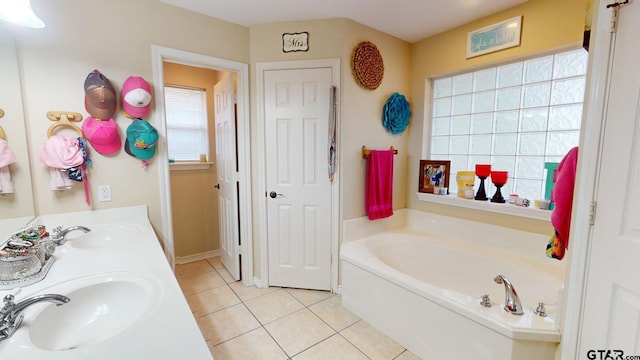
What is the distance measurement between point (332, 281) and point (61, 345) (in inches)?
76.4

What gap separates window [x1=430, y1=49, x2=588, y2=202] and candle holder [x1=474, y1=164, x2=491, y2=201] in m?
0.12

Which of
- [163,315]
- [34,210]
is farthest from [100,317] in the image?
[34,210]

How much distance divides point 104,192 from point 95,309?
1.08 metres

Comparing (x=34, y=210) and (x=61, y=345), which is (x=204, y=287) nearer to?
(x=34, y=210)

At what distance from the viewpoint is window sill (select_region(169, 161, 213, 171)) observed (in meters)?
2.97

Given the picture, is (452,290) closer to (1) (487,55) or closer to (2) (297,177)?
(2) (297,177)

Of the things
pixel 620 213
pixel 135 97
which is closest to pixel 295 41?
pixel 135 97

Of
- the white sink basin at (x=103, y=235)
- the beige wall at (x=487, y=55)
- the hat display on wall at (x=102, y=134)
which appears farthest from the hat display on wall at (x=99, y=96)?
the beige wall at (x=487, y=55)

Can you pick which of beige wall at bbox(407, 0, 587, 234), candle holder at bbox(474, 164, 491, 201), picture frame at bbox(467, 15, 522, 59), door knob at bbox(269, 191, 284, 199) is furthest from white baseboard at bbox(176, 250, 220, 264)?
picture frame at bbox(467, 15, 522, 59)

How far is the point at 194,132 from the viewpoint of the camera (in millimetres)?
3162

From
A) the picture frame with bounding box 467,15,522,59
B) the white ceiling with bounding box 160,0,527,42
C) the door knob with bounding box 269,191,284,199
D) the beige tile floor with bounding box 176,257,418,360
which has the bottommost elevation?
the beige tile floor with bounding box 176,257,418,360

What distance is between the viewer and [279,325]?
2.05 m

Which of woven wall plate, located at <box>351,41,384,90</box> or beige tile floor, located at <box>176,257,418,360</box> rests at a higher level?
woven wall plate, located at <box>351,41,384,90</box>

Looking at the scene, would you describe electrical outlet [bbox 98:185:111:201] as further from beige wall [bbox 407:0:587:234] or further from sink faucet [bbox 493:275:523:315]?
beige wall [bbox 407:0:587:234]
